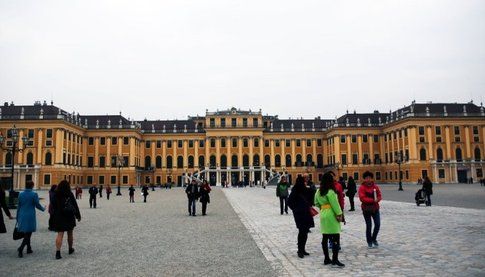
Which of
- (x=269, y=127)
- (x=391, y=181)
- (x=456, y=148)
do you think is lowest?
(x=391, y=181)

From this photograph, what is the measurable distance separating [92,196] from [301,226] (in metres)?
18.4

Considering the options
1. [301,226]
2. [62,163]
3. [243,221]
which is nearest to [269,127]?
[62,163]

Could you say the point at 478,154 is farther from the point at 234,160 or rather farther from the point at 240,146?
the point at 234,160

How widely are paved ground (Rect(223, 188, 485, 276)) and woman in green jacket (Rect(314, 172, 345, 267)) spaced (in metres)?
0.31

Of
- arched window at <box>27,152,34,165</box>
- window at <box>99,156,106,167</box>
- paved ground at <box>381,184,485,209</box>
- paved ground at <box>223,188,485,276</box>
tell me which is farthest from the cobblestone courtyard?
window at <box>99,156,106,167</box>

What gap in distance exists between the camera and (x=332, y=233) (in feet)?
24.8

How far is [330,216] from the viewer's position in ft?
25.2

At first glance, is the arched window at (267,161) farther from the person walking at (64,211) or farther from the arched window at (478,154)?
the person walking at (64,211)

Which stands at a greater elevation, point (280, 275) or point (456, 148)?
point (456, 148)

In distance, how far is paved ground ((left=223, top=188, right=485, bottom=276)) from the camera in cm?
716

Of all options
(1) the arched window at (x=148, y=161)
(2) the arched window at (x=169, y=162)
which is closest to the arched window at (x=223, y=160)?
(2) the arched window at (x=169, y=162)

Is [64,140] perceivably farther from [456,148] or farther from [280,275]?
[280,275]

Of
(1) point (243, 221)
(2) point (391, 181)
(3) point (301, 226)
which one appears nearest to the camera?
(3) point (301, 226)

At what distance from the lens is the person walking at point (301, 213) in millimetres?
8586
